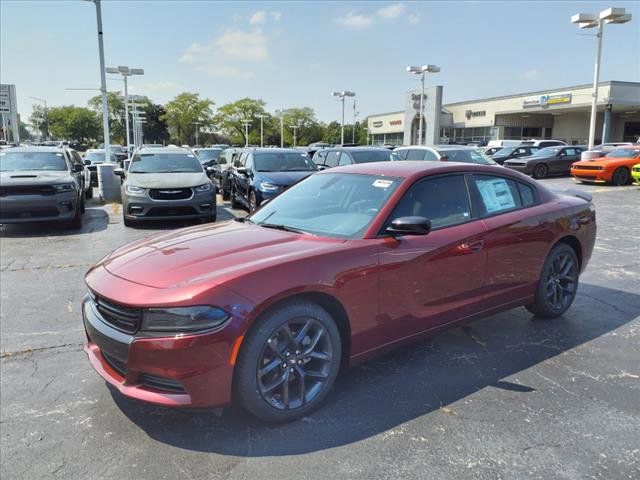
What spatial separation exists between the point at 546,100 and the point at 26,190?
4941 centimetres

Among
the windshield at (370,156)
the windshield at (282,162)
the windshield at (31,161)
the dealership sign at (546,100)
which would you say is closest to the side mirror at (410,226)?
the windshield at (282,162)

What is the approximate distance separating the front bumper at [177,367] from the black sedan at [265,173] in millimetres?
8391

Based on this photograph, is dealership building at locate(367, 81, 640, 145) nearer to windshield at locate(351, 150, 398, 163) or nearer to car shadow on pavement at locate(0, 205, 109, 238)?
windshield at locate(351, 150, 398, 163)

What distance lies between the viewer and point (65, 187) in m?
9.76

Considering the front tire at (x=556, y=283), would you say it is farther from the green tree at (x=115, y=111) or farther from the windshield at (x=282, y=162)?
the green tree at (x=115, y=111)

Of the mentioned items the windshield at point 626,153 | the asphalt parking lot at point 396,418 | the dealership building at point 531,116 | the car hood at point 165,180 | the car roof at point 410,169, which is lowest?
the asphalt parking lot at point 396,418

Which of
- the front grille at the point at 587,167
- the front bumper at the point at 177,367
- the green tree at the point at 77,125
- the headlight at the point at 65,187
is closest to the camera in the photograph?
the front bumper at the point at 177,367

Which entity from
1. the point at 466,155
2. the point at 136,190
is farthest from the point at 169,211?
the point at 466,155

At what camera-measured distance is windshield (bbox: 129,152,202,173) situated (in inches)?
453

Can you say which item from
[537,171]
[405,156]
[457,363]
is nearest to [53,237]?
[457,363]

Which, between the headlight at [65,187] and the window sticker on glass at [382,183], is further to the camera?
the headlight at [65,187]

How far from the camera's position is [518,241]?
4.28m

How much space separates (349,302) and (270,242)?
2.23 ft

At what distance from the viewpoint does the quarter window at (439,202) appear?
3.72 m
